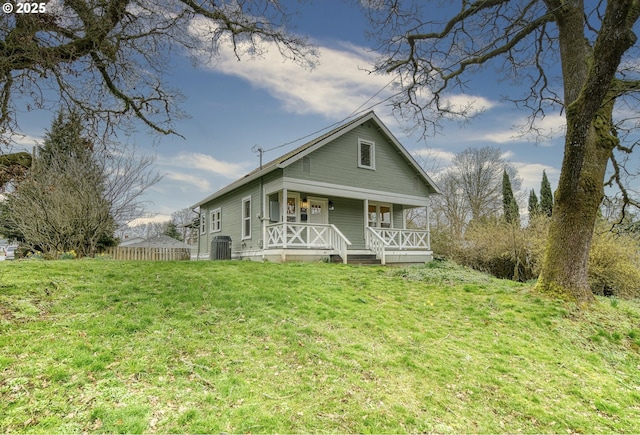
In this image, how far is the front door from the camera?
583 inches

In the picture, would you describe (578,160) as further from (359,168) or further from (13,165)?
(13,165)

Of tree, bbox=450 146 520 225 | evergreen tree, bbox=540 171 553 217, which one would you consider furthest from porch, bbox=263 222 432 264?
evergreen tree, bbox=540 171 553 217

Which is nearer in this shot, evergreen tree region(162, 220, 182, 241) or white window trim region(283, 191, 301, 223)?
white window trim region(283, 191, 301, 223)

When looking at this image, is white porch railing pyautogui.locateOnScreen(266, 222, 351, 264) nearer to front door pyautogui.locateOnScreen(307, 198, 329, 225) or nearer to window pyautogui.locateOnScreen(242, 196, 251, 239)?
front door pyautogui.locateOnScreen(307, 198, 329, 225)

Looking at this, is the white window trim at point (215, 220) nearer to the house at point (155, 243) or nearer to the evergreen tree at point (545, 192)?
the house at point (155, 243)

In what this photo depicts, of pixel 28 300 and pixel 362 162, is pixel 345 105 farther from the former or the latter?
pixel 28 300

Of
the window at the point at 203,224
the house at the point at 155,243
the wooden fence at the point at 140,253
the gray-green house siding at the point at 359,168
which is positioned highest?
the gray-green house siding at the point at 359,168

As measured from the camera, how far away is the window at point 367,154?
51.1 ft

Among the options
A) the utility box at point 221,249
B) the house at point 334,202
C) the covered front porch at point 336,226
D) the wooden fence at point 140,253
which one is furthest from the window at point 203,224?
the covered front porch at point 336,226

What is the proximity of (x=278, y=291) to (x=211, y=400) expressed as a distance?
3508 millimetres

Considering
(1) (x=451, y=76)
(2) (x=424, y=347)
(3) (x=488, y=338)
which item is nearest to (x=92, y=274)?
(2) (x=424, y=347)

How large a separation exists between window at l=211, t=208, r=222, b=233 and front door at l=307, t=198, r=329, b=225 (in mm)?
6301

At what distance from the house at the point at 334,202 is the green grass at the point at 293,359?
238 inches

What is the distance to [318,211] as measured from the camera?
15.0 meters
